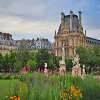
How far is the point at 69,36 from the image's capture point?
12269 cm

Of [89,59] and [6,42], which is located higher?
[6,42]

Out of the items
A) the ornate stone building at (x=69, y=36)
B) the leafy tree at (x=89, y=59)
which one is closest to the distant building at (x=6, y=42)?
the ornate stone building at (x=69, y=36)

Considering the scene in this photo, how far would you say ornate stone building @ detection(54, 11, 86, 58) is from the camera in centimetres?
12138

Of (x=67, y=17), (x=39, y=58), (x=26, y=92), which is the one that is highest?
(x=67, y=17)

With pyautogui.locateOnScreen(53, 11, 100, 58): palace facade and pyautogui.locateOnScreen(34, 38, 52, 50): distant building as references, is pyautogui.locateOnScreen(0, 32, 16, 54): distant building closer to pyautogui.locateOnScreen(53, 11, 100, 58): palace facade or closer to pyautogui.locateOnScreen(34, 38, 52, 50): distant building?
pyautogui.locateOnScreen(34, 38, 52, 50): distant building

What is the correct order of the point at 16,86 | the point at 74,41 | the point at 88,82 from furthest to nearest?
1. the point at 74,41
2. the point at 88,82
3. the point at 16,86

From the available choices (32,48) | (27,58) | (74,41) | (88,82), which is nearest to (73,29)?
(74,41)

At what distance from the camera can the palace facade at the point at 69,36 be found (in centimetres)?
12138

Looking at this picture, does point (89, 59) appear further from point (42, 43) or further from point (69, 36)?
point (42, 43)

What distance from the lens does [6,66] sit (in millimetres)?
77438

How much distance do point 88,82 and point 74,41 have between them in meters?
110

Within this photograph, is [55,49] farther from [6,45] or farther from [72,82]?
[72,82]

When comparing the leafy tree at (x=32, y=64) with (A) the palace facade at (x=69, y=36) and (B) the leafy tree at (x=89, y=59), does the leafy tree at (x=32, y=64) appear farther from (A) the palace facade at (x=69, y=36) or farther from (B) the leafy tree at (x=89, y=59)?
(A) the palace facade at (x=69, y=36)

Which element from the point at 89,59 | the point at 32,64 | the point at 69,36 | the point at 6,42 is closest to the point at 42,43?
the point at 6,42
